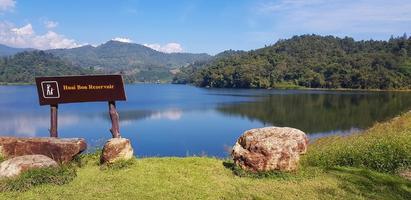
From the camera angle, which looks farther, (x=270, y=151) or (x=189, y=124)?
(x=189, y=124)

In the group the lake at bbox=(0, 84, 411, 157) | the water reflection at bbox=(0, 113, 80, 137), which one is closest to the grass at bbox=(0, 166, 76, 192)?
the lake at bbox=(0, 84, 411, 157)

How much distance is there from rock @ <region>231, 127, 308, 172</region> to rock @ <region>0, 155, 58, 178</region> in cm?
531

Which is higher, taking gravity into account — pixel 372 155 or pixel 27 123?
pixel 372 155

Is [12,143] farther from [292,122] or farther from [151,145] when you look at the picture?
[292,122]

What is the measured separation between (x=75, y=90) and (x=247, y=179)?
6.95 m

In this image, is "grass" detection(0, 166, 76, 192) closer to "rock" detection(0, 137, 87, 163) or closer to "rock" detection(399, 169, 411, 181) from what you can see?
"rock" detection(0, 137, 87, 163)

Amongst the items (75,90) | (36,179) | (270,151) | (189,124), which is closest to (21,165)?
(36,179)

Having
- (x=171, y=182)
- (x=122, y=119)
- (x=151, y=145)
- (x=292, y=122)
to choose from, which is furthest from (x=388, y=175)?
(x=122, y=119)

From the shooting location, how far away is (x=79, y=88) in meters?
14.7

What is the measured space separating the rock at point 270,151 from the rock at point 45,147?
494cm

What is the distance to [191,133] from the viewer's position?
41688 millimetres

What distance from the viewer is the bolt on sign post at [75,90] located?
47.4 feet

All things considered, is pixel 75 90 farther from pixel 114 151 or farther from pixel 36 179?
pixel 36 179

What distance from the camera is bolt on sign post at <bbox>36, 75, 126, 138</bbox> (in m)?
14.5
